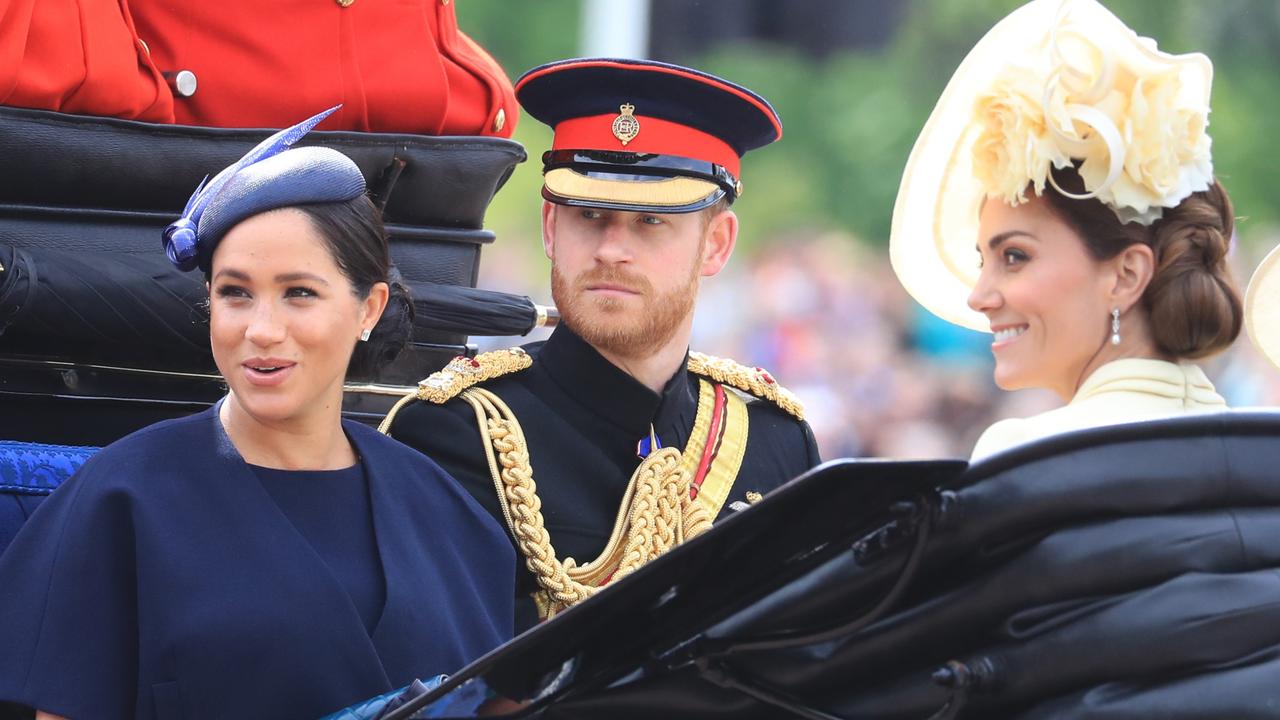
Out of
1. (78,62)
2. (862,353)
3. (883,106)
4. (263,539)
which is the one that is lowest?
(263,539)

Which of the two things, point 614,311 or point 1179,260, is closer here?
point 1179,260

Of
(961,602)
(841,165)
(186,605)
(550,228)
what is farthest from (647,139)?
(841,165)

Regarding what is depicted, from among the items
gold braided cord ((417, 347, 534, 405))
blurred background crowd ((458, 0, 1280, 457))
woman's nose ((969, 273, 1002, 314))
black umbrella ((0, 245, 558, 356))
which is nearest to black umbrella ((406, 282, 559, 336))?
gold braided cord ((417, 347, 534, 405))

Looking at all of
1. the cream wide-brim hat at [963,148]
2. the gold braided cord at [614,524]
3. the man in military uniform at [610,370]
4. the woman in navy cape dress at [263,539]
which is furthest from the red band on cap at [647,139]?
the woman in navy cape dress at [263,539]

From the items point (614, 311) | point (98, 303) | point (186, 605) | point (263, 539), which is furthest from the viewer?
point (614, 311)

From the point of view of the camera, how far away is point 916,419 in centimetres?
959

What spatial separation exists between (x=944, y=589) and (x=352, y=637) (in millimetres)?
884

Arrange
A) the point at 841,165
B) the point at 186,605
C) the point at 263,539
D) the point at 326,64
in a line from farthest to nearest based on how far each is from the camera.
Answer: the point at 841,165 → the point at 326,64 → the point at 263,539 → the point at 186,605

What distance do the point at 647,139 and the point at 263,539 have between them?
1436 millimetres

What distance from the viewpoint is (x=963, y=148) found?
8.75 feet

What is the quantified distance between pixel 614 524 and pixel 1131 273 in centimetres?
132

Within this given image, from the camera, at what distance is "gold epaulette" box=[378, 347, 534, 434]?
131 inches

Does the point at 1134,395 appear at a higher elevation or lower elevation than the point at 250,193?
lower

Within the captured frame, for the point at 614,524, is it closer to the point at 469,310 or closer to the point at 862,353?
the point at 469,310
